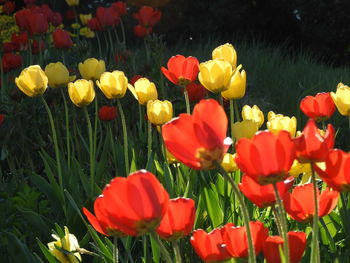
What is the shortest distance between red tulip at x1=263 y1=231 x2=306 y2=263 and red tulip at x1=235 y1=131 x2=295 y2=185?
229mm

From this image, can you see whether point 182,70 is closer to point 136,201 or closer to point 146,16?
point 136,201

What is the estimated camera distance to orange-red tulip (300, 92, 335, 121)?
2.05 meters

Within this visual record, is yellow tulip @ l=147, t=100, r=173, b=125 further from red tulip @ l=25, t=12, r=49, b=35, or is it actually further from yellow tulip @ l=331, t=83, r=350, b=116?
red tulip @ l=25, t=12, r=49, b=35

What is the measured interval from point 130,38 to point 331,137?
28.6 ft

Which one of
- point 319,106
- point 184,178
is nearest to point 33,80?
point 184,178

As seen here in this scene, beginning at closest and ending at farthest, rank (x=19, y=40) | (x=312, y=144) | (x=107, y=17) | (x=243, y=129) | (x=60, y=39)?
(x=312, y=144)
(x=243, y=129)
(x=60, y=39)
(x=19, y=40)
(x=107, y=17)

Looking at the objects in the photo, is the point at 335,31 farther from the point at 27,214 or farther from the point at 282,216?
the point at 282,216

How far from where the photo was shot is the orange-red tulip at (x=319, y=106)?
6.74 ft

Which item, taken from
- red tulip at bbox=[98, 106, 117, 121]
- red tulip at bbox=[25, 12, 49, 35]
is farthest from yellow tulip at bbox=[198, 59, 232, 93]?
red tulip at bbox=[25, 12, 49, 35]

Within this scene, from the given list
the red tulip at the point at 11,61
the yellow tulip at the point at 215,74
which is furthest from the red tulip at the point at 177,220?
the red tulip at the point at 11,61

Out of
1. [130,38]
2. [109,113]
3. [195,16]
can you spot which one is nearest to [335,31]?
[195,16]

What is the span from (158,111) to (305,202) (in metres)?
0.95

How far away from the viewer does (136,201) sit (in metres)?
1.05

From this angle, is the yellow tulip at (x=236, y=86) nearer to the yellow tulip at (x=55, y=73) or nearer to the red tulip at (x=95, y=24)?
the yellow tulip at (x=55, y=73)
